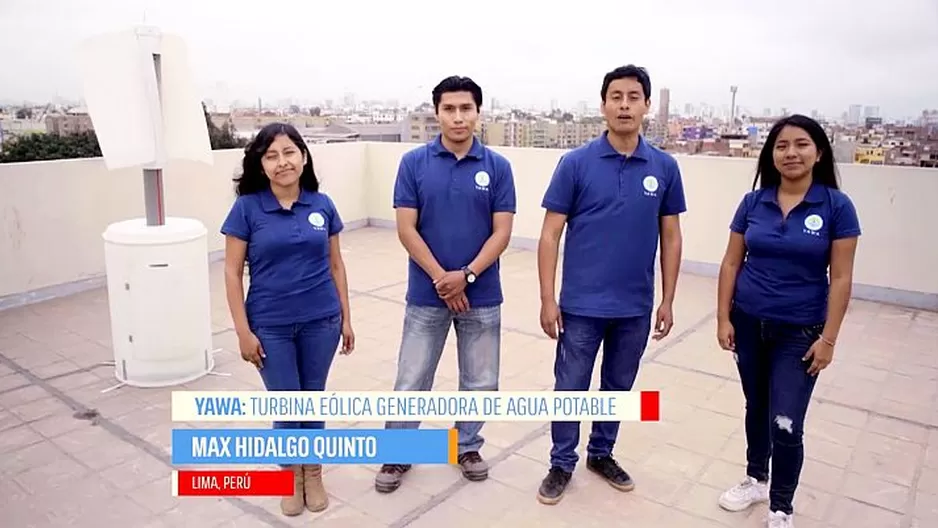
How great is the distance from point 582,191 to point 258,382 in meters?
2.19

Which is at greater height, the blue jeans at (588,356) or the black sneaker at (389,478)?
the blue jeans at (588,356)

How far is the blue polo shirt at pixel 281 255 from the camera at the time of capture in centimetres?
218

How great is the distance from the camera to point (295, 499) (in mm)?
2406

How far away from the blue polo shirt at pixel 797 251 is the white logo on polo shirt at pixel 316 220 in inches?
54.7

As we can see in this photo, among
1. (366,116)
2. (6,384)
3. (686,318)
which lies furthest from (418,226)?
(366,116)

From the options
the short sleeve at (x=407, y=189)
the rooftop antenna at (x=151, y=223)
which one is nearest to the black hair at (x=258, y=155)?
the short sleeve at (x=407, y=189)

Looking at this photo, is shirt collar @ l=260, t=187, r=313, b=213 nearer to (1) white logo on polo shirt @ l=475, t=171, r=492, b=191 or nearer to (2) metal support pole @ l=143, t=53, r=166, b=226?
(1) white logo on polo shirt @ l=475, t=171, r=492, b=191

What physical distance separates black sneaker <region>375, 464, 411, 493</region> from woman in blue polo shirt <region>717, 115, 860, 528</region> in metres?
1.30

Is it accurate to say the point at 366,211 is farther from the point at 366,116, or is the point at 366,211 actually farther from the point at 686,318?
the point at 686,318

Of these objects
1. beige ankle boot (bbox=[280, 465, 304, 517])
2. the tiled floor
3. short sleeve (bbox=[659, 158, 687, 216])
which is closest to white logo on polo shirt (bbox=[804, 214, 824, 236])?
short sleeve (bbox=[659, 158, 687, 216])

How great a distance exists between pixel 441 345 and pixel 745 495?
1.23 meters

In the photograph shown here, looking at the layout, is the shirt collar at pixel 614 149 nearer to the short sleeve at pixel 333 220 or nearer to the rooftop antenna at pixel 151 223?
the short sleeve at pixel 333 220

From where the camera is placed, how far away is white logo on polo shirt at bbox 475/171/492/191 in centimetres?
241

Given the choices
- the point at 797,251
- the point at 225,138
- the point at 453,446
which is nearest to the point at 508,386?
the point at 453,446
